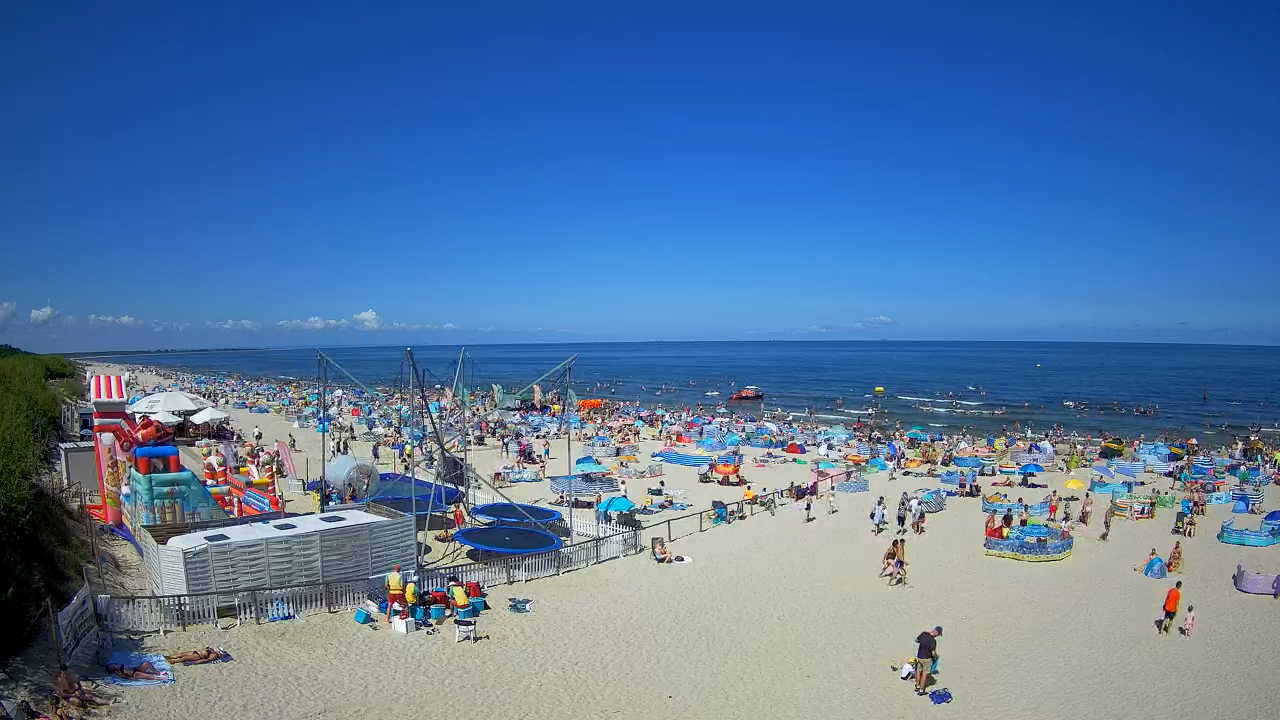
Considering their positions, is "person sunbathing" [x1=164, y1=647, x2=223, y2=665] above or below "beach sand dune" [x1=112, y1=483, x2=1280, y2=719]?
above

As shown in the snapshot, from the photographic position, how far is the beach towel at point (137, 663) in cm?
928

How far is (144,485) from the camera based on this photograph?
14641mm

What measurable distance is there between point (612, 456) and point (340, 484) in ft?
47.7

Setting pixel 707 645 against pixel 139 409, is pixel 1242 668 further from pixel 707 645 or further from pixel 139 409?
pixel 139 409

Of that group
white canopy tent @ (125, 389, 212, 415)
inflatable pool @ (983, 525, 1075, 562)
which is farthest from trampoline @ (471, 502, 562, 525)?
white canopy tent @ (125, 389, 212, 415)

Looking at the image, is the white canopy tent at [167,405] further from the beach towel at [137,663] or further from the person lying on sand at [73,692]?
the person lying on sand at [73,692]

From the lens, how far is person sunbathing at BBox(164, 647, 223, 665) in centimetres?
1004

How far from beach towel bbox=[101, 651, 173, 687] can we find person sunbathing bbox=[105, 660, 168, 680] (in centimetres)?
3

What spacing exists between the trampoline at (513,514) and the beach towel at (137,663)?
8369 millimetres

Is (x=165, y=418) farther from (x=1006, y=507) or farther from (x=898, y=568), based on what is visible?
(x=1006, y=507)

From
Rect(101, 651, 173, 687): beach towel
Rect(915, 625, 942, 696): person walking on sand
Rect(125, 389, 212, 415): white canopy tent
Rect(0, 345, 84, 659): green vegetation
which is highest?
Rect(125, 389, 212, 415): white canopy tent

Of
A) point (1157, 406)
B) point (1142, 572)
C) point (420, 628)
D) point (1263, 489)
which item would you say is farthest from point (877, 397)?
point (420, 628)

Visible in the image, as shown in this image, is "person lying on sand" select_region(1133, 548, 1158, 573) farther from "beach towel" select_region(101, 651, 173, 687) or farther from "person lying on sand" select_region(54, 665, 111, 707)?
A: "person lying on sand" select_region(54, 665, 111, 707)

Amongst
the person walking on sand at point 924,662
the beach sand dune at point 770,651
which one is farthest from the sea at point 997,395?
the person walking on sand at point 924,662
